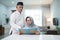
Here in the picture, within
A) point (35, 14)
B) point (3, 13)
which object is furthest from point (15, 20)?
point (35, 14)

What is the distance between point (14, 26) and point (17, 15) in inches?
9.1

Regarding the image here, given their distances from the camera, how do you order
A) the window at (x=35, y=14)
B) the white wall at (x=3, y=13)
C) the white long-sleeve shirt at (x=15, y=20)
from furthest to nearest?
1. the window at (x=35, y=14)
2. the white wall at (x=3, y=13)
3. the white long-sleeve shirt at (x=15, y=20)

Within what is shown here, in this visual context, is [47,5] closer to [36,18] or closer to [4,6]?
[36,18]

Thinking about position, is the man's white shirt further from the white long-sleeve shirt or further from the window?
the window

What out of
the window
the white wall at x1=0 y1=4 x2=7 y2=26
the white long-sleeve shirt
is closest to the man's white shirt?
the white long-sleeve shirt

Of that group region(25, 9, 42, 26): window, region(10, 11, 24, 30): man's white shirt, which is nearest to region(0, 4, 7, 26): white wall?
region(25, 9, 42, 26): window

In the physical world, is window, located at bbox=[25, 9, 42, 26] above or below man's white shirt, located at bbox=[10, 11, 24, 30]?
above

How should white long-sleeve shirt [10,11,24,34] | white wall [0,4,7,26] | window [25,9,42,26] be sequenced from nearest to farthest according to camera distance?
white long-sleeve shirt [10,11,24,34] → white wall [0,4,7,26] → window [25,9,42,26]

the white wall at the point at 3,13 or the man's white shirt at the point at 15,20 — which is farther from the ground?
the white wall at the point at 3,13

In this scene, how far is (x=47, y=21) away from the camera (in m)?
9.32

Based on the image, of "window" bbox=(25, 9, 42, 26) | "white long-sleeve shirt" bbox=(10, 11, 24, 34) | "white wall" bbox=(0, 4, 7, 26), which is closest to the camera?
"white long-sleeve shirt" bbox=(10, 11, 24, 34)

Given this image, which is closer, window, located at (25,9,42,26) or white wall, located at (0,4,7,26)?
white wall, located at (0,4,7,26)

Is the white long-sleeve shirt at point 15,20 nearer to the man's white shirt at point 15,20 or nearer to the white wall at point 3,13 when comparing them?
the man's white shirt at point 15,20

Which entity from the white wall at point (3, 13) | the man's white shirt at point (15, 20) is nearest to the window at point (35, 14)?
the white wall at point (3, 13)
